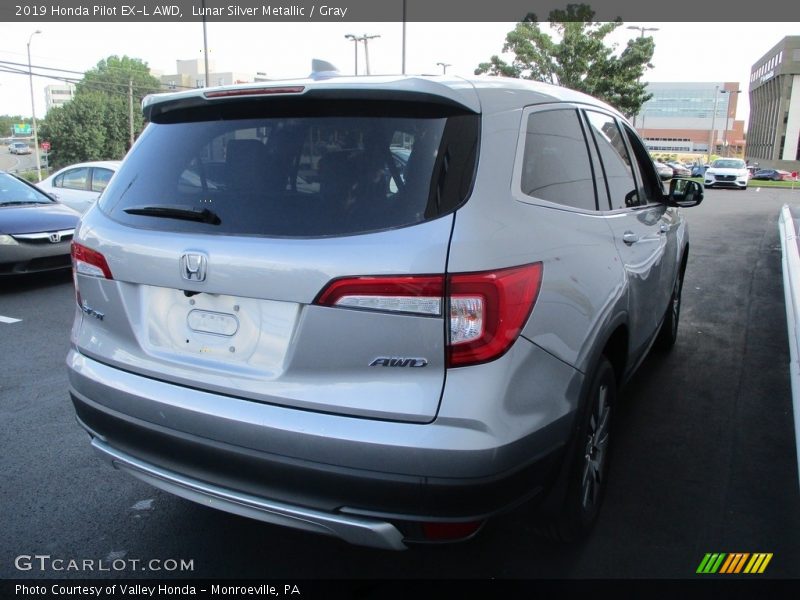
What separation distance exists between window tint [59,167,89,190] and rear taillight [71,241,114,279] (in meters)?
9.49

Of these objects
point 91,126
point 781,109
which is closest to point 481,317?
point 91,126

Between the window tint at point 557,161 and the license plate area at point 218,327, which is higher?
the window tint at point 557,161

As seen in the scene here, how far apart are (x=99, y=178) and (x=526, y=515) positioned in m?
10.4

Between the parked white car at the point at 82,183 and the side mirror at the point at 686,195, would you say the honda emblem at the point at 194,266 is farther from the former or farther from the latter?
the parked white car at the point at 82,183

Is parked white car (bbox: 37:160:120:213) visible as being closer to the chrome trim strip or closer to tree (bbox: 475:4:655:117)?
Result: the chrome trim strip

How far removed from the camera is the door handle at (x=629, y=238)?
3.06m

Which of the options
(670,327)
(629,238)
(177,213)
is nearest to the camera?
(177,213)

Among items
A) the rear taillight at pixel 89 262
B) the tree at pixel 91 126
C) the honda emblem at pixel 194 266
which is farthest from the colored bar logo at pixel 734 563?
the tree at pixel 91 126

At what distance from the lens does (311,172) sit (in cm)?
216

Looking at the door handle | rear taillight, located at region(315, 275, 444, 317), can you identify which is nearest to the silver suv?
rear taillight, located at region(315, 275, 444, 317)

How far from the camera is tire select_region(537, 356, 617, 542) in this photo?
2419 millimetres

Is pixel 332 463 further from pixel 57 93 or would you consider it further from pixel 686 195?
pixel 57 93

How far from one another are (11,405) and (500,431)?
354 centimetres

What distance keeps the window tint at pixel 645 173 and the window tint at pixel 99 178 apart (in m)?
8.99
